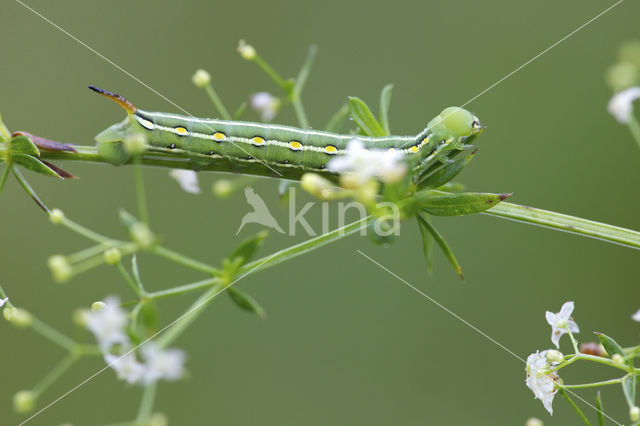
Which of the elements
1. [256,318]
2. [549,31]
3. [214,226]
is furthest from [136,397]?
[549,31]

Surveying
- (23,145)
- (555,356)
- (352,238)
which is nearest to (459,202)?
(555,356)

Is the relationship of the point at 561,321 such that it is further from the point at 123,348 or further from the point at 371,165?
the point at 123,348

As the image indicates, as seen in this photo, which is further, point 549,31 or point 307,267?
point 549,31

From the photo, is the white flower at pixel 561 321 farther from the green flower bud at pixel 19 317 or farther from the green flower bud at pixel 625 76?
the green flower bud at pixel 19 317

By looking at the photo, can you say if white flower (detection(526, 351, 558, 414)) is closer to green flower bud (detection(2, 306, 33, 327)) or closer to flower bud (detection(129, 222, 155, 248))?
flower bud (detection(129, 222, 155, 248))

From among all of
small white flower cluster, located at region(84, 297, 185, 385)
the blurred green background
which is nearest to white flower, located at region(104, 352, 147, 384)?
small white flower cluster, located at region(84, 297, 185, 385)

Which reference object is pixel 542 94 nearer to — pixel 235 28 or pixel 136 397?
pixel 235 28
